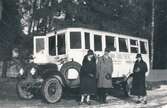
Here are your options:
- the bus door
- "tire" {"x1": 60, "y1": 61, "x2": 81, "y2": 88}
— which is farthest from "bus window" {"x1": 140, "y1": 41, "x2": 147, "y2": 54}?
"tire" {"x1": 60, "y1": 61, "x2": 81, "y2": 88}

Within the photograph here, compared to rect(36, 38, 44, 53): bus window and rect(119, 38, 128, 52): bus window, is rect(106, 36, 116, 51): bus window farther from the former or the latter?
rect(36, 38, 44, 53): bus window

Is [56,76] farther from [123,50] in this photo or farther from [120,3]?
[120,3]

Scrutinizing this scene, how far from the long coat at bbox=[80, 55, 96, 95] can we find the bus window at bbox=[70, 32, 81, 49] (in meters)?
0.97

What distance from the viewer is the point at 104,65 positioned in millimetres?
19094

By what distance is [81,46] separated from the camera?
19.4m

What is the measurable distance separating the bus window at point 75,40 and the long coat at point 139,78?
94.9 inches

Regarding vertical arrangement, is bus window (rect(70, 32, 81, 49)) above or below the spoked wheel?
above

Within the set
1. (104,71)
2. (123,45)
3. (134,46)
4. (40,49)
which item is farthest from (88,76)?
(134,46)

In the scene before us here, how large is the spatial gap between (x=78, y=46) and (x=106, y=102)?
8.23ft

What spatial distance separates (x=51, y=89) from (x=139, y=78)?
3.54m

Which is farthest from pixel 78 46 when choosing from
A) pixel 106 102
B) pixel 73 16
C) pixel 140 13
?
pixel 140 13

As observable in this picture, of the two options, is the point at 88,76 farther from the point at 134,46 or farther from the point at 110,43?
the point at 134,46

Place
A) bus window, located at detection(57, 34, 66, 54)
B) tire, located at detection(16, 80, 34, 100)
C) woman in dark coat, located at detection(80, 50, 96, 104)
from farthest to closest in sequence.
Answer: tire, located at detection(16, 80, 34, 100) → bus window, located at detection(57, 34, 66, 54) → woman in dark coat, located at detection(80, 50, 96, 104)

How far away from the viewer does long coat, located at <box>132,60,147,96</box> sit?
19.3 metres
